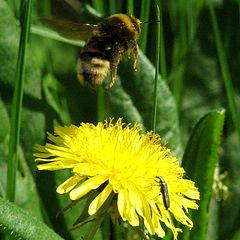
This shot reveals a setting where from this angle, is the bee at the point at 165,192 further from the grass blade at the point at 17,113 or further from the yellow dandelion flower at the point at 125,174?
the grass blade at the point at 17,113

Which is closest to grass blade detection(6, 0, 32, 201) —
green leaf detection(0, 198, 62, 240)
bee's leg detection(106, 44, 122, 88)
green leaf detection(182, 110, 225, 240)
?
bee's leg detection(106, 44, 122, 88)

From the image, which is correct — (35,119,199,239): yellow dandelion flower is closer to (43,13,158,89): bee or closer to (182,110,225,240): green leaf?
(43,13,158,89): bee

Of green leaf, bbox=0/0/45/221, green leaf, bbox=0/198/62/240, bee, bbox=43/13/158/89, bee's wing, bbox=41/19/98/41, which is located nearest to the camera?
green leaf, bbox=0/198/62/240

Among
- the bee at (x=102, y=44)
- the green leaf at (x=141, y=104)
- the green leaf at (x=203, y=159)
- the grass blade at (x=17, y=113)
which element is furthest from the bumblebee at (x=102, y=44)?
the green leaf at (x=141, y=104)

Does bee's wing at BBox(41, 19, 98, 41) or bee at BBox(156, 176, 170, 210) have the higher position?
bee's wing at BBox(41, 19, 98, 41)

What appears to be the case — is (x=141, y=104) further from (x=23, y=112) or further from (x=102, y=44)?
(x=102, y=44)

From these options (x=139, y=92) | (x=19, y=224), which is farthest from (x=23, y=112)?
(x=19, y=224)

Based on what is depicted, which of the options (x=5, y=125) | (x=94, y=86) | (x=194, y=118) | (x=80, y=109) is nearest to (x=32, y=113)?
(x=5, y=125)
